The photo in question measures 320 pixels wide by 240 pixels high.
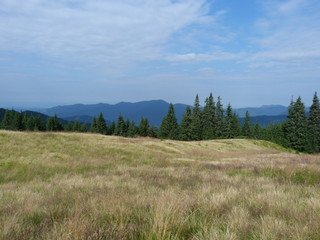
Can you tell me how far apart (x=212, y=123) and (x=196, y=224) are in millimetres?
79768

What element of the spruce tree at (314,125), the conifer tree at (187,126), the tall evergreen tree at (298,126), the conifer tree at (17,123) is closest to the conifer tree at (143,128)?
the conifer tree at (187,126)

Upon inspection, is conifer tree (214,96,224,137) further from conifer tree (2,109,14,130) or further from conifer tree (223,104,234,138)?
conifer tree (2,109,14,130)

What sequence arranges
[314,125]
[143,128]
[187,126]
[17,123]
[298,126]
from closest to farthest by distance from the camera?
[298,126], [314,125], [187,126], [143,128], [17,123]

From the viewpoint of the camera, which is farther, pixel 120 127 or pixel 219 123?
pixel 120 127

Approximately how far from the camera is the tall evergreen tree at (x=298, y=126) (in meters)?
67.7

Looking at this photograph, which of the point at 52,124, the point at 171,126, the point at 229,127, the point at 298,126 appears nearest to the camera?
the point at 298,126

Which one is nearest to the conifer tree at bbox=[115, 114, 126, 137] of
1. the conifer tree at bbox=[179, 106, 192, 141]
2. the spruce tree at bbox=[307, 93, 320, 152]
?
the conifer tree at bbox=[179, 106, 192, 141]

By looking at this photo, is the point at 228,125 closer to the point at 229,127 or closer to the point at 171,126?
the point at 229,127

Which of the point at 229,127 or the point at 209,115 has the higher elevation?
the point at 209,115

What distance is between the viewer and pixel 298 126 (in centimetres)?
6850

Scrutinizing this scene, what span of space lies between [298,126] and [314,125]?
881 cm

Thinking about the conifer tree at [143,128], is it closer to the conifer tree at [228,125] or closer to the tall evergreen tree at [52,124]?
the conifer tree at [228,125]

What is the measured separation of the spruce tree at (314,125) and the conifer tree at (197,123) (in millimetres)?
33705

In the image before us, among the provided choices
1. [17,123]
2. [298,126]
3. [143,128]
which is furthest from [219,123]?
[17,123]
